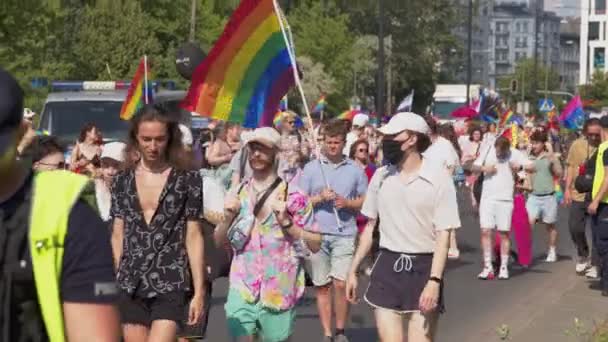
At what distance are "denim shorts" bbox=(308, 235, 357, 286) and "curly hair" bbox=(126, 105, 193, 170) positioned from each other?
3.37 metres

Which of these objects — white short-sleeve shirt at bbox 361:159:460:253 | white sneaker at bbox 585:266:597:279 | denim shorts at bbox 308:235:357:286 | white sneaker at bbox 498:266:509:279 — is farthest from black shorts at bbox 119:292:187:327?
white sneaker at bbox 585:266:597:279

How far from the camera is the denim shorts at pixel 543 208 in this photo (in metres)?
17.5

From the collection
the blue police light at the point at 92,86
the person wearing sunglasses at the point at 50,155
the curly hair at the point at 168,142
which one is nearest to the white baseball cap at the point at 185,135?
the curly hair at the point at 168,142

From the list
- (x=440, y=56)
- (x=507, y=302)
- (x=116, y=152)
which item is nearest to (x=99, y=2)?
(x=507, y=302)

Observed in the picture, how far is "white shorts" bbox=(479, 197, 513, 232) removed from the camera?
15.8m

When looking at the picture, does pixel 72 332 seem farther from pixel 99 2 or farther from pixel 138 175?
A: pixel 99 2

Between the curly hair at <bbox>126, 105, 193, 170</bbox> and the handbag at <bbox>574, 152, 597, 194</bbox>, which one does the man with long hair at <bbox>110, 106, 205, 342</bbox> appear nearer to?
the curly hair at <bbox>126, 105, 193, 170</bbox>

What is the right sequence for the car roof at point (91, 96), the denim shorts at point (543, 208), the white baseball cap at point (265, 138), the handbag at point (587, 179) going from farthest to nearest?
1. the car roof at point (91, 96)
2. the denim shorts at point (543, 208)
3. the handbag at point (587, 179)
4. the white baseball cap at point (265, 138)

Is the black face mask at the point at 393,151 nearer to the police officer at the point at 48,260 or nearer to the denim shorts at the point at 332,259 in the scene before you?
the denim shorts at the point at 332,259

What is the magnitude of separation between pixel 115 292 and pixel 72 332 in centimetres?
13

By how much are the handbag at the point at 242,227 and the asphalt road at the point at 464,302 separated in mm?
3258

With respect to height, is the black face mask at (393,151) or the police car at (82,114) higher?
the black face mask at (393,151)

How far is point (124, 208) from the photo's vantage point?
23.2 ft

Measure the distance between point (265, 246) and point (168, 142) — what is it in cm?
98
